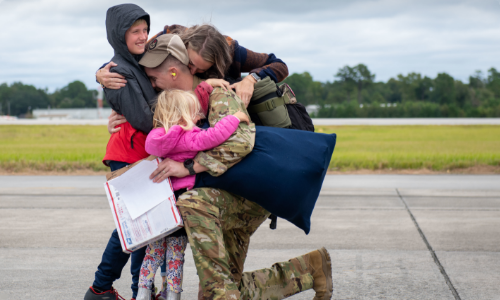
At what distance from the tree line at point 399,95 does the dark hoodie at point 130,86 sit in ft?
158

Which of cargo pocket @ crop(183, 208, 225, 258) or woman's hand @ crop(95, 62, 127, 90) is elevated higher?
woman's hand @ crop(95, 62, 127, 90)

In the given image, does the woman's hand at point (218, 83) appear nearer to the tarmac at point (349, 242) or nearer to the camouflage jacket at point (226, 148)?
the camouflage jacket at point (226, 148)

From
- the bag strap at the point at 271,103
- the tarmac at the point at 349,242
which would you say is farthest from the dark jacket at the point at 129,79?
the tarmac at the point at 349,242

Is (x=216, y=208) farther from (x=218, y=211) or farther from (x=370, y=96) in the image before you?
(x=370, y=96)

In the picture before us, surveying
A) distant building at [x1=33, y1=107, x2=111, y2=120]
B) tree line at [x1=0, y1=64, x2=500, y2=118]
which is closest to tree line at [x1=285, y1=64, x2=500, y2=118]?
tree line at [x1=0, y1=64, x2=500, y2=118]

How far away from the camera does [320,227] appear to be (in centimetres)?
612

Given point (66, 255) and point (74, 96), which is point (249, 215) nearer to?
point (66, 255)

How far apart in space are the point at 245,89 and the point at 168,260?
3.38 feet

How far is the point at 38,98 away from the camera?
103 meters

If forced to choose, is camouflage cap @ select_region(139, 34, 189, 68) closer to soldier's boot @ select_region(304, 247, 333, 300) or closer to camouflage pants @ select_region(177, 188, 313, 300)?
camouflage pants @ select_region(177, 188, 313, 300)

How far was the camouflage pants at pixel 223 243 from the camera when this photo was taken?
2.37 meters

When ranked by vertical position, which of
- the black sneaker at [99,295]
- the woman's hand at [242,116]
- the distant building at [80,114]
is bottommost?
the distant building at [80,114]

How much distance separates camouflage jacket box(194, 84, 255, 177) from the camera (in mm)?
2432

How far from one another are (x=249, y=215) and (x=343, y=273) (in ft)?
6.07
